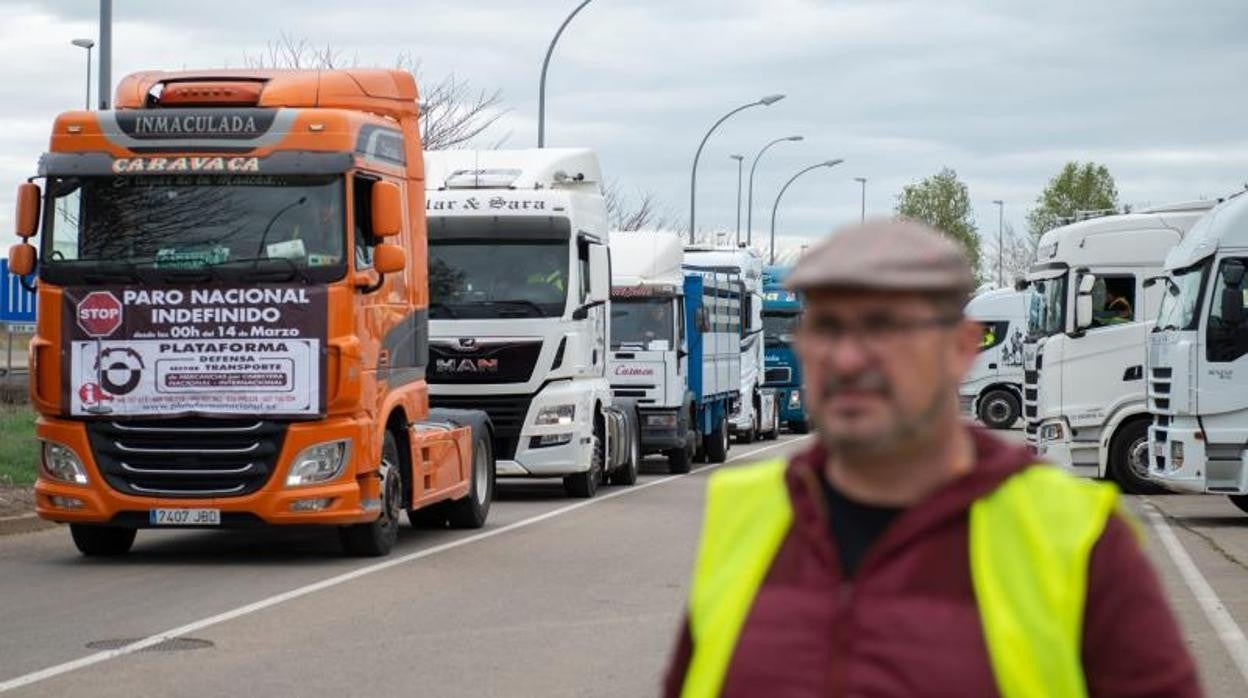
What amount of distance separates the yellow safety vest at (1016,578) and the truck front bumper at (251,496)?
13.2 m

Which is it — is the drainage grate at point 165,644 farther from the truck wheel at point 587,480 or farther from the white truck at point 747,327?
the white truck at point 747,327

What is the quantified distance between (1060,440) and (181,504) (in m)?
13.5

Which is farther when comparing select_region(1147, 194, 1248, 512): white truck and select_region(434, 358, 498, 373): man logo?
select_region(434, 358, 498, 373): man logo

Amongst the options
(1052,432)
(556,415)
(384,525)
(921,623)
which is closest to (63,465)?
Result: (384,525)

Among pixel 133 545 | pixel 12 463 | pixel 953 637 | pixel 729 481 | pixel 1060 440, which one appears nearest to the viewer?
pixel 953 637

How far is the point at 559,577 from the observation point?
50.7 feet

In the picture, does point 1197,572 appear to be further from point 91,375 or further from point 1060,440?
point 1060,440

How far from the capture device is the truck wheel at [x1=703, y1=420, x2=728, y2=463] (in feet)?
111

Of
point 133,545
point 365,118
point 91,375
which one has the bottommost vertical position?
point 133,545

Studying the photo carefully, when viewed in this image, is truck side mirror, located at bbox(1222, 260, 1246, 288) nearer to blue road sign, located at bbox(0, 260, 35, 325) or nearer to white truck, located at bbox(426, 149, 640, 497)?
white truck, located at bbox(426, 149, 640, 497)

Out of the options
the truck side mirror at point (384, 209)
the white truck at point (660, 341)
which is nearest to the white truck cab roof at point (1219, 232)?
the white truck at point (660, 341)

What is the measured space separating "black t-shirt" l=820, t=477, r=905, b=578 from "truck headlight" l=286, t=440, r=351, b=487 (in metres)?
13.4

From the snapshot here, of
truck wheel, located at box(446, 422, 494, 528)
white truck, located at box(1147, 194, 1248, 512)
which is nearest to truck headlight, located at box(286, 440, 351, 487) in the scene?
truck wheel, located at box(446, 422, 494, 528)

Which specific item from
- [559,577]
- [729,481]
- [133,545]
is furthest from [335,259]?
[729,481]
